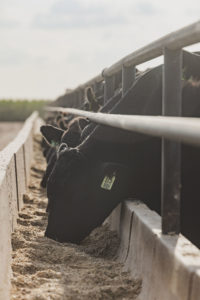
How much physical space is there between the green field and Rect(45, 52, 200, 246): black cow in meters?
65.2

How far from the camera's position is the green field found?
233 ft

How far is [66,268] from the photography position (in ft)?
13.3

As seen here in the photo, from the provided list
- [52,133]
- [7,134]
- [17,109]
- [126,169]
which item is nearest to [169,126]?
[126,169]

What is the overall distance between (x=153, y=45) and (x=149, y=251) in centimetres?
128

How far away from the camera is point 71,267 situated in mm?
4125

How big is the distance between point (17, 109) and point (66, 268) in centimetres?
6945

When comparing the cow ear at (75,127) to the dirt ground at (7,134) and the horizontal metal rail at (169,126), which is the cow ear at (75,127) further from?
the dirt ground at (7,134)

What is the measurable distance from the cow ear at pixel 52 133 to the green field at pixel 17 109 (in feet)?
206

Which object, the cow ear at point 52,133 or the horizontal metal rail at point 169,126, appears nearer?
the horizontal metal rail at point 169,126

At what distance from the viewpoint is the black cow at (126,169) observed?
4.43 meters

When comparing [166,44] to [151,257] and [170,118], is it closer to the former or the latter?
[170,118]

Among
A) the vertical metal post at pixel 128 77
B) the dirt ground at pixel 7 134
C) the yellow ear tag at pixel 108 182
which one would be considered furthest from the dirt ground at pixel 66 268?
the dirt ground at pixel 7 134

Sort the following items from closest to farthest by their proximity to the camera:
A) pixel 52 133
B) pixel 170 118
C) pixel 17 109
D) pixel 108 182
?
pixel 170 118, pixel 108 182, pixel 52 133, pixel 17 109

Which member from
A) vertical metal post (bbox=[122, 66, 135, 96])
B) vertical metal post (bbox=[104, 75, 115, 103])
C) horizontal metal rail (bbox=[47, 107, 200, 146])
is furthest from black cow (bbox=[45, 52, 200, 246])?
vertical metal post (bbox=[104, 75, 115, 103])
